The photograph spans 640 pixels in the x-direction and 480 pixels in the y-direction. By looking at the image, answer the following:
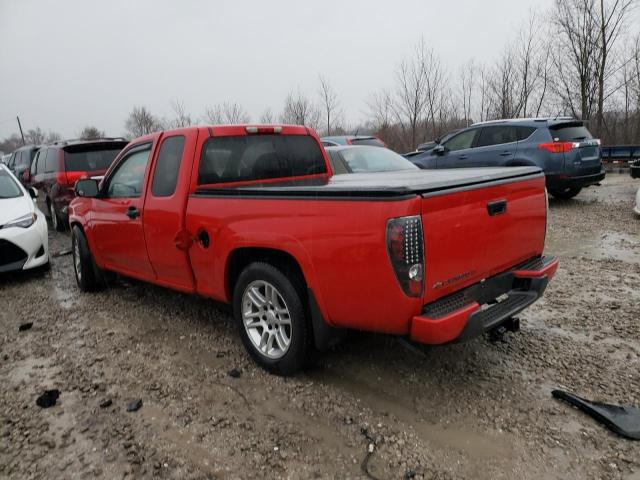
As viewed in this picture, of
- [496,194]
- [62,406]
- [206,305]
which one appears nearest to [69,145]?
[206,305]

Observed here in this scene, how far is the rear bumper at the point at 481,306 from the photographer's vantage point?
8.05 feet

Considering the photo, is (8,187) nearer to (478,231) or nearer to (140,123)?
(478,231)

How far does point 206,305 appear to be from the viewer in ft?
16.0

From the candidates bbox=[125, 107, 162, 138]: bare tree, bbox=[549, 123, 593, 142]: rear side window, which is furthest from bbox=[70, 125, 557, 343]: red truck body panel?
bbox=[125, 107, 162, 138]: bare tree

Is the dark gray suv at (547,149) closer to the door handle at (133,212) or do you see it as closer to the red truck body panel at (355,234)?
the red truck body panel at (355,234)

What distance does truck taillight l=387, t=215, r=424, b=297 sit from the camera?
2365 mm

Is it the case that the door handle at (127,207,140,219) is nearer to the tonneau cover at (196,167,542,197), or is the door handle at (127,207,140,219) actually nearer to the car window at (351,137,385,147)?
the tonneau cover at (196,167,542,197)

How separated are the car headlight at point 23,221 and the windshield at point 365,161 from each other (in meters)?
4.20

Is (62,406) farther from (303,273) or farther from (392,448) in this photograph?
(392,448)

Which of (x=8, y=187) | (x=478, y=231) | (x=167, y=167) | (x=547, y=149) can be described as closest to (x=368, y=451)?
(x=478, y=231)

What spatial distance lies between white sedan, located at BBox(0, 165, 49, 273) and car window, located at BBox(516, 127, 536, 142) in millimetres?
8670

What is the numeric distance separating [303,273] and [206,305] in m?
2.32

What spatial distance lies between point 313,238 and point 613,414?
2031 mm

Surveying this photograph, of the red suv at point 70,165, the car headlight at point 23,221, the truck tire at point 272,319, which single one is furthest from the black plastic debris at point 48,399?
the red suv at point 70,165
